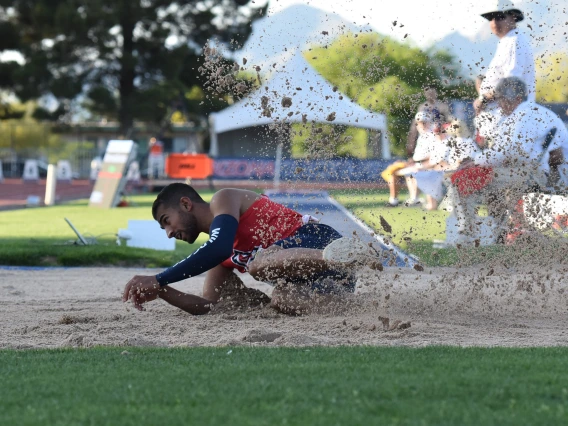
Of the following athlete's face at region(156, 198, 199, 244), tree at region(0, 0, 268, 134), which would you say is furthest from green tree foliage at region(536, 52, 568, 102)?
tree at region(0, 0, 268, 134)

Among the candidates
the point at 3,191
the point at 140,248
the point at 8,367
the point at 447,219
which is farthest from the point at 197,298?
the point at 3,191

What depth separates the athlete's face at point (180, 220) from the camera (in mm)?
5840

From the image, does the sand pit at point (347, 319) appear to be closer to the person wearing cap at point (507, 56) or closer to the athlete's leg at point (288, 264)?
the athlete's leg at point (288, 264)

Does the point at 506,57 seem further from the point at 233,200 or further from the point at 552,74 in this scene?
the point at 233,200

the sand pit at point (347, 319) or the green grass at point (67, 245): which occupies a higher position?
the sand pit at point (347, 319)

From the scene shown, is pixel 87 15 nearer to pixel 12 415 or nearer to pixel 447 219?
pixel 447 219

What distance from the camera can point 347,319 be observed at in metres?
5.64

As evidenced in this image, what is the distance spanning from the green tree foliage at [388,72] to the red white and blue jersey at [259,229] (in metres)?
1.06

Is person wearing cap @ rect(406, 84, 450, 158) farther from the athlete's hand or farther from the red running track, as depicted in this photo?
the red running track

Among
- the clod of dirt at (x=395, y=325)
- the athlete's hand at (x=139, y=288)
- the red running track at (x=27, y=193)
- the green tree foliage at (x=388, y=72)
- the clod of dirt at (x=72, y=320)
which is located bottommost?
the red running track at (x=27, y=193)

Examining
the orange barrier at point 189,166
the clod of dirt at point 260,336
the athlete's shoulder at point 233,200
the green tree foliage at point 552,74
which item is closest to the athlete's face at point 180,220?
the athlete's shoulder at point 233,200

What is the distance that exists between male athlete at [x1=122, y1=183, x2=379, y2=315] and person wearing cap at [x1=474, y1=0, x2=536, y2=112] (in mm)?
1870

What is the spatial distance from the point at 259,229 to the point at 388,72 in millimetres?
1604

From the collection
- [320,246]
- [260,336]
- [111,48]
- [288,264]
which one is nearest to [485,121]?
[320,246]
